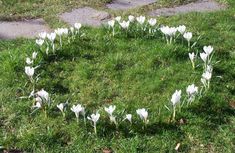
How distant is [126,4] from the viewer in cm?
951

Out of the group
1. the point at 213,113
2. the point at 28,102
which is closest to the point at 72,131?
the point at 28,102

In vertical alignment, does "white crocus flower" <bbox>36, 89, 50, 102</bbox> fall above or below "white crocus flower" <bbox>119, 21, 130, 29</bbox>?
below

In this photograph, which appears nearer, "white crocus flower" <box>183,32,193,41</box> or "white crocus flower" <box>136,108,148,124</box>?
"white crocus flower" <box>136,108,148,124</box>

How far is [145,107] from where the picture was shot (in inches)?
237

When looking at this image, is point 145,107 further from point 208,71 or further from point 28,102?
point 28,102

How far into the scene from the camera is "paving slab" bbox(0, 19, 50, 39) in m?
8.15

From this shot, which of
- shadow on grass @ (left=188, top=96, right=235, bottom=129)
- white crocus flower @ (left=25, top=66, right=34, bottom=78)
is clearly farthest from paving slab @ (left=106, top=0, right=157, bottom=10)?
shadow on grass @ (left=188, top=96, right=235, bottom=129)

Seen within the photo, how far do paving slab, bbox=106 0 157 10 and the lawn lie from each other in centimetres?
136

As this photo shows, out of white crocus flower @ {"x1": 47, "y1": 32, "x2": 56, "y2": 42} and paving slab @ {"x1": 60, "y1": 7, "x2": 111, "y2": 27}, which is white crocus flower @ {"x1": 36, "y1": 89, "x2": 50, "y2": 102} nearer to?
white crocus flower @ {"x1": 47, "y1": 32, "x2": 56, "y2": 42}

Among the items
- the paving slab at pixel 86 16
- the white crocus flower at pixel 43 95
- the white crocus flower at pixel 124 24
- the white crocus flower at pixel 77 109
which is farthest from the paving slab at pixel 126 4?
the white crocus flower at pixel 77 109

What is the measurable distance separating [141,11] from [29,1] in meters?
2.40

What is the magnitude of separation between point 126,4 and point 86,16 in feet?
3.22

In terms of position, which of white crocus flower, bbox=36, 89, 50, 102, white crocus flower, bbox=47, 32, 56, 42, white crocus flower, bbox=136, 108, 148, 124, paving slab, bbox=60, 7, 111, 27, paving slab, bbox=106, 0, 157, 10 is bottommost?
white crocus flower, bbox=136, 108, 148, 124

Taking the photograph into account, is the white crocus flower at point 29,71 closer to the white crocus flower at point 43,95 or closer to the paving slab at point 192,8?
the white crocus flower at point 43,95
